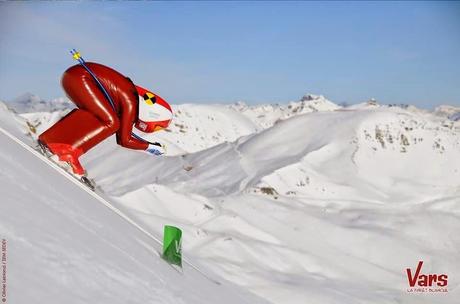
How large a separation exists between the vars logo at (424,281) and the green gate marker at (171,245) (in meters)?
22.1

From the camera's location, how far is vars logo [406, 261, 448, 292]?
27.2 metres

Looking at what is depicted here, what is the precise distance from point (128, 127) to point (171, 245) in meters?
2.59

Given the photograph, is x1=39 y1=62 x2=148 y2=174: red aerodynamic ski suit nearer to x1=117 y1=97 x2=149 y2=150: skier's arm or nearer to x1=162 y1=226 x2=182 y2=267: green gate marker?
x1=117 y1=97 x2=149 y2=150: skier's arm

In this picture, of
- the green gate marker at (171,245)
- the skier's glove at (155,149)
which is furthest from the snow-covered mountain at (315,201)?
the green gate marker at (171,245)

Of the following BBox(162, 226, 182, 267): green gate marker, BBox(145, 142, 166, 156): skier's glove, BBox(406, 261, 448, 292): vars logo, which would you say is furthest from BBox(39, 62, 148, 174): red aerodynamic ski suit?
BBox(406, 261, 448, 292): vars logo

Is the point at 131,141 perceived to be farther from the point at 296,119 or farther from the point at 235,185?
the point at 296,119

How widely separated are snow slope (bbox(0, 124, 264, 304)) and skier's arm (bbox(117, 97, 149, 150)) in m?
1.89

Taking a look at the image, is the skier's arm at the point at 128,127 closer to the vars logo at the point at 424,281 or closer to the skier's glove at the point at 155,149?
the skier's glove at the point at 155,149

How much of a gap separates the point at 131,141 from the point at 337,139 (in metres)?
50.7

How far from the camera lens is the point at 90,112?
29.0ft

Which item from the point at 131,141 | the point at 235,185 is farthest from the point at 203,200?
the point at 131,141

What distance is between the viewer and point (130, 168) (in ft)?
207

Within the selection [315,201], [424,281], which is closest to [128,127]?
[424,281]

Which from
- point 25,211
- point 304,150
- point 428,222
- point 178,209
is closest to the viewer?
point 25,211
